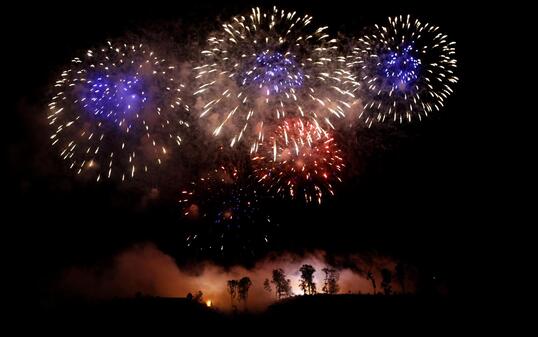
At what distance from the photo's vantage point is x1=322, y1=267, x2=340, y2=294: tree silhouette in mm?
64812

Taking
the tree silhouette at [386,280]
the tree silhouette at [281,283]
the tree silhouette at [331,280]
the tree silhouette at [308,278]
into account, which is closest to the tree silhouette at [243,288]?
the tree silhouette at [281,283]

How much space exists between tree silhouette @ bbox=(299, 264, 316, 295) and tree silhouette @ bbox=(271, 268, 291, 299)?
2.56 m

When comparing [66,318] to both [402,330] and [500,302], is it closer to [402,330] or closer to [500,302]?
[402,330]

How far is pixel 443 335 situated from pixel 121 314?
2313cm

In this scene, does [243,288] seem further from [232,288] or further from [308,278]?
[308,278]

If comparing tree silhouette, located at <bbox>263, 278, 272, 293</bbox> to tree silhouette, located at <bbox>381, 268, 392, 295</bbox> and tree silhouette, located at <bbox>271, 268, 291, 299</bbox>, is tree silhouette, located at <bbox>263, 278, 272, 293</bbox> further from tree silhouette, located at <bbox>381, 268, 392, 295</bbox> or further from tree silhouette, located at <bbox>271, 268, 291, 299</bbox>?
tree silhouette, located at <bbox>381, 268, 392, 295</bbox>

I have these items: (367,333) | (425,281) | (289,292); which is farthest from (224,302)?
(367,333)

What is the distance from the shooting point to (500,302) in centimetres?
3105

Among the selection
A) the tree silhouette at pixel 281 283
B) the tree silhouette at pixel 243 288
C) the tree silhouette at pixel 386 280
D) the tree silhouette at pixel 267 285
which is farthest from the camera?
the tree silhouette at pixel 267 285

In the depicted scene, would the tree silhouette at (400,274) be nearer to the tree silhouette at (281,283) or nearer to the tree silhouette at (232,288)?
the tree silhouette at (281,283)

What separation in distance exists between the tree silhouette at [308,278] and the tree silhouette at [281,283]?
2560 mm

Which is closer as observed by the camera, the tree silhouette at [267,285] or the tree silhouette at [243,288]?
the tree silhouette at [243,288]

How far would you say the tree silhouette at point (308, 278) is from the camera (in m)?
64.1

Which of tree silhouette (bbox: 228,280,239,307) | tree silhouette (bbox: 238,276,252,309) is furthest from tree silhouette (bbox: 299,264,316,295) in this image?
tree silhouette (bbox: 228,280,239,307)
